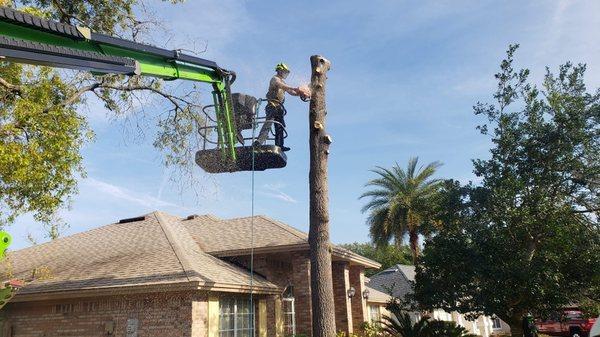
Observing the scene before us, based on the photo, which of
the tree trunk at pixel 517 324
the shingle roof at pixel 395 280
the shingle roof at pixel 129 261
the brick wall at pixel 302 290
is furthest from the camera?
the shingle roof at pixel 395 280

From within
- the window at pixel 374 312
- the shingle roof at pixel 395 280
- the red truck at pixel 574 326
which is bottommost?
the red truck at pixel 574 326

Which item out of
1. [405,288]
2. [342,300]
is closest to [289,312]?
[342,300]

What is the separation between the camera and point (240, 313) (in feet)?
49.7

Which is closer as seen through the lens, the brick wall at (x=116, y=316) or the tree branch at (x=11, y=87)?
the tree branch at (x=11, y=87)

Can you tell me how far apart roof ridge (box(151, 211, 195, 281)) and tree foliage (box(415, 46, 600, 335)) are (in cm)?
904

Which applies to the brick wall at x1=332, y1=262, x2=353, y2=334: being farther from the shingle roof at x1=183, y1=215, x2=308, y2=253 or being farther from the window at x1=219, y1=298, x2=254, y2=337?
the window at x1=219, y1=298, x2=254, y2=337

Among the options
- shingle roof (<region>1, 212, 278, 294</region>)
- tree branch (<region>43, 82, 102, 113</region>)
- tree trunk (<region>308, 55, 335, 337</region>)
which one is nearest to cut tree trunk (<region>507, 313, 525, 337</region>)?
shingle roof (<region>1, 212, 278, 294</region>)

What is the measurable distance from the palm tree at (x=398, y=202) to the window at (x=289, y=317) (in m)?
11.4

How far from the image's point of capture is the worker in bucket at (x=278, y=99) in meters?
10.6

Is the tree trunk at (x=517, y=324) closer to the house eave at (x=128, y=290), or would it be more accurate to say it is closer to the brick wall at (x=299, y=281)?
the brick wall at (x=299, y=281)

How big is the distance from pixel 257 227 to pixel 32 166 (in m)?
10.1

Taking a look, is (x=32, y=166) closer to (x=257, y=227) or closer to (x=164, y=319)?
(x=164, y=319)

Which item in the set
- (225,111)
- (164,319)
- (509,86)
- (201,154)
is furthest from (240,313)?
(509,86)

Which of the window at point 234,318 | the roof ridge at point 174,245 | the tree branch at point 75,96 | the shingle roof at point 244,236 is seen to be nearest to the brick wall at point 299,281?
the shingle roof at point 244,236
